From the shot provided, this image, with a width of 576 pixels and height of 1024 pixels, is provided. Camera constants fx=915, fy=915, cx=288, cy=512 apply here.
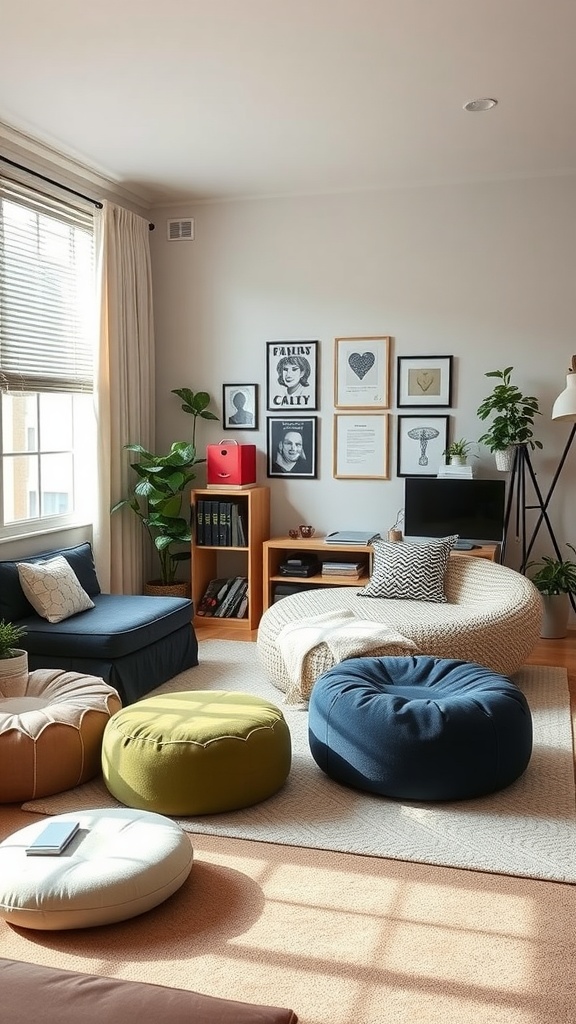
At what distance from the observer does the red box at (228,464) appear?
5754mm

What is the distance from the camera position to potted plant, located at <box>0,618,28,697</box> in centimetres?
354

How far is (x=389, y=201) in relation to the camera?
5.64 meters

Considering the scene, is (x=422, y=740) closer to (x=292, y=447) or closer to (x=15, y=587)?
(x=15, y=587)

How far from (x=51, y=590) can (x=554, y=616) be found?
9.35ft

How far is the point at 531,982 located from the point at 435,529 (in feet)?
11.4

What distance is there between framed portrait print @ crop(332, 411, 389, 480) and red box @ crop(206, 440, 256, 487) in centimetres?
58

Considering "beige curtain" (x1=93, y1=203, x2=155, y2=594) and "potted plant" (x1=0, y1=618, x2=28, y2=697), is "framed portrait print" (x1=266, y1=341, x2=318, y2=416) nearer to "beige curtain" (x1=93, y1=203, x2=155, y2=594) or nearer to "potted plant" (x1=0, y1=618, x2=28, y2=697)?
"beige curtain" (x1=93, y1=203, x2=155, y2=594)

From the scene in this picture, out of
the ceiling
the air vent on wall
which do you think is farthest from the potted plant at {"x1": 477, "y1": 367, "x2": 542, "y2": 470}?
the air vent on wall

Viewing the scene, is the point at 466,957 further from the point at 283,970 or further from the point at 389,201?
the point at 389,201

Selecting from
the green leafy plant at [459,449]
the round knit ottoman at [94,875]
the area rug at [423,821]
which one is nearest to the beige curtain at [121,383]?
the green leafy plant at [459,449]

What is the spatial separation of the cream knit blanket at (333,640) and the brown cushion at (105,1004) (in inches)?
94.6

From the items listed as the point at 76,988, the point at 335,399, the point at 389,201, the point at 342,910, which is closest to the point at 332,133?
the point at 389,201

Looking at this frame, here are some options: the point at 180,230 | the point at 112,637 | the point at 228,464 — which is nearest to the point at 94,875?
the point at 112,637

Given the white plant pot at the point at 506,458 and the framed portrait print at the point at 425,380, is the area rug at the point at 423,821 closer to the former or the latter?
the white plant pot at the point at 506,458
